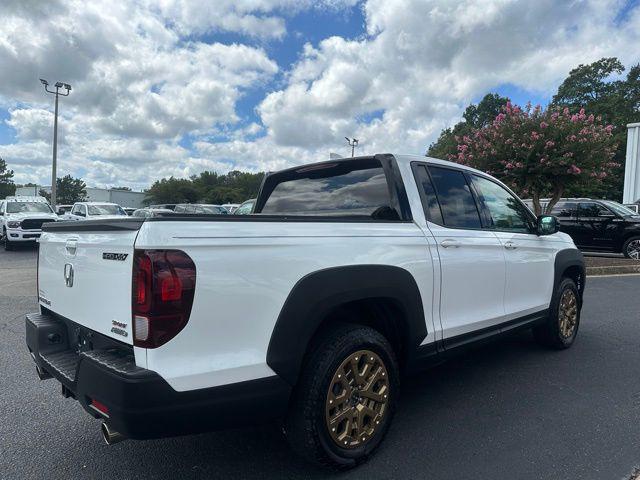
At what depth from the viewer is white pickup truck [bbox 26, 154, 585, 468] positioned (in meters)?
1.94

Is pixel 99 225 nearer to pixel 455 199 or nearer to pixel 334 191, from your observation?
pixel 334 191

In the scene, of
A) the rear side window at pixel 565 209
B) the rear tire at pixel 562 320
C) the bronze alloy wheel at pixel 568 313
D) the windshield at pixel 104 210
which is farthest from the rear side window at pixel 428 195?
the windshield at pixel 104 210

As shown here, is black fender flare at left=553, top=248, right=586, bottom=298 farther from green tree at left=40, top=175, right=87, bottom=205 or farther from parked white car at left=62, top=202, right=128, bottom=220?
green tree at left=40, top=175, right=87, bottom=205

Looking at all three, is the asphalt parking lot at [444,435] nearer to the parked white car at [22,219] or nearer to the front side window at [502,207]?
the front side window at [502,207]

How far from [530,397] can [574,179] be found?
10244 mm

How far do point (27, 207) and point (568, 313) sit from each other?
1794 centimetres

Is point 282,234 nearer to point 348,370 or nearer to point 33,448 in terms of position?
point 348,370

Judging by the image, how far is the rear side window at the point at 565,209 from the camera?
13.7 meters

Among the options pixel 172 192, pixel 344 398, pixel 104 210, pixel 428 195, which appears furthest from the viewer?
pixel 172 192

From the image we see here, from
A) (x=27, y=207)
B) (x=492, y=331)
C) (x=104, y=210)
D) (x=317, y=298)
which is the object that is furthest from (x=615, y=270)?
(x=27, y=207)

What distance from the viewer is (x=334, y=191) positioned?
138 inches

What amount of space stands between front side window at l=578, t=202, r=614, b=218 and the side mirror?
10.5 metres

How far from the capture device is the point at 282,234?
2252mm

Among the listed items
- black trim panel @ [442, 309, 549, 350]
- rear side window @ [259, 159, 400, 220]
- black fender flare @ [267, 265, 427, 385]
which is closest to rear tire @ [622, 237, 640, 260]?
black trim panel @ [442, 309, 549, 350]
